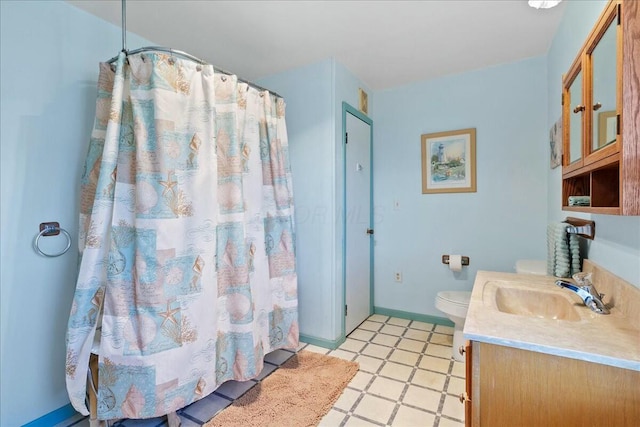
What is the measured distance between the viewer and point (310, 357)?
2297mm

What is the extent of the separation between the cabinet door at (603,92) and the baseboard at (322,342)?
2.02 metres

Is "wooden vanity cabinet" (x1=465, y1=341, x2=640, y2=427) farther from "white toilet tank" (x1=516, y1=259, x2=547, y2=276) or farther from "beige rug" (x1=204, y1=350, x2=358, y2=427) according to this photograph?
"white toilet tank" (x1=516, y1=259, x2=547, y2=276)

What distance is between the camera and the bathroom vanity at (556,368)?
843 millimetres

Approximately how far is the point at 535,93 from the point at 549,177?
70 cm

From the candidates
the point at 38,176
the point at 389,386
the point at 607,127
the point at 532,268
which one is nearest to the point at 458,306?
the point at 532,268

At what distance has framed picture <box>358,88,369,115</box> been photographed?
9.37 ft

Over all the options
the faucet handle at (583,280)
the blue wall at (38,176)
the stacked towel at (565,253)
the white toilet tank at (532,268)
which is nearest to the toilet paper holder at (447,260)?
the white toilet tank at (532,268)

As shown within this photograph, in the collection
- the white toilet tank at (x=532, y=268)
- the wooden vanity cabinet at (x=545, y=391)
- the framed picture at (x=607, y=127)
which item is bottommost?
the wooden vanity cabinet at (x=545, y=391)

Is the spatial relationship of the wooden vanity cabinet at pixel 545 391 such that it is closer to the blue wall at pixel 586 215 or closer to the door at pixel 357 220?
the blue wall at pixel 586 215

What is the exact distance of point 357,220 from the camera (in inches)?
111

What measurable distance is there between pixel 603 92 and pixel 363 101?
6.94ft

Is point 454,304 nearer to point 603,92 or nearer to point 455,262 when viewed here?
point 455,262

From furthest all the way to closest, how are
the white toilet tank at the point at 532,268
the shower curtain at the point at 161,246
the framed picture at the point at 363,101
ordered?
1. the framed picture at the point at 363,101
2. the white toilet tank at the point at 532,268
3. the shower curtain at the point at 161,246

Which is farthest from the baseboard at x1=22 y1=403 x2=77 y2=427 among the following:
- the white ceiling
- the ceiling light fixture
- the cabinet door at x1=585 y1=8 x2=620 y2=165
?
the ceiling light fixture
